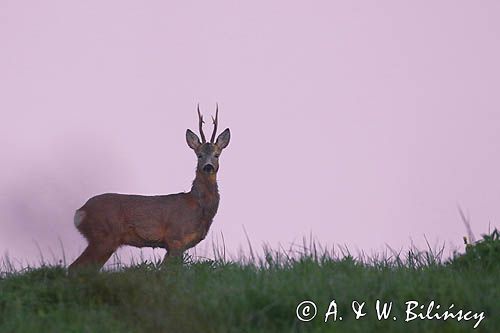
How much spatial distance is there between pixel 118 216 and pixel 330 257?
5.95 metres

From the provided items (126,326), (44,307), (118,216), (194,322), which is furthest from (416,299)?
(118,216)

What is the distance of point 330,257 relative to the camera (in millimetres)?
9031

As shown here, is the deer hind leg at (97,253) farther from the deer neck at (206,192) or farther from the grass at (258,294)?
the grass at (258,294)

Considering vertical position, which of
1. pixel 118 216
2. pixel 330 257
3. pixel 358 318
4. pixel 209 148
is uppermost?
pixel 209 148

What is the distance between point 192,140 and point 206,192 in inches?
42.3

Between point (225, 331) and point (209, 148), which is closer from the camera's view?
point (225, 331)

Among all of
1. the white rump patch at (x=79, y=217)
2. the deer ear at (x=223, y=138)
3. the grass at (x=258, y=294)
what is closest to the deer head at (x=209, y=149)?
the deer ear at (x=223, y=138)

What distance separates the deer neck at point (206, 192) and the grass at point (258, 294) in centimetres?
616

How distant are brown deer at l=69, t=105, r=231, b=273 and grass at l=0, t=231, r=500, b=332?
5.02 metres

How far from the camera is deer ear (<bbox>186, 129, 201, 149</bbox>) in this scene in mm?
16109

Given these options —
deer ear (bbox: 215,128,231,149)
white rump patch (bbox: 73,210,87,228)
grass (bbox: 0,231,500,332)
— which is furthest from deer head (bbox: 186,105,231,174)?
grass (bbox: 0,231,500,332)

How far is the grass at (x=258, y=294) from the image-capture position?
684 centimetres

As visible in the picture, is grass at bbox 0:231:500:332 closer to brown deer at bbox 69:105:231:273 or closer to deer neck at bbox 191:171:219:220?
brown deer at bbox 69:105:231:273

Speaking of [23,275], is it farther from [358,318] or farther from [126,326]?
[358,318]
